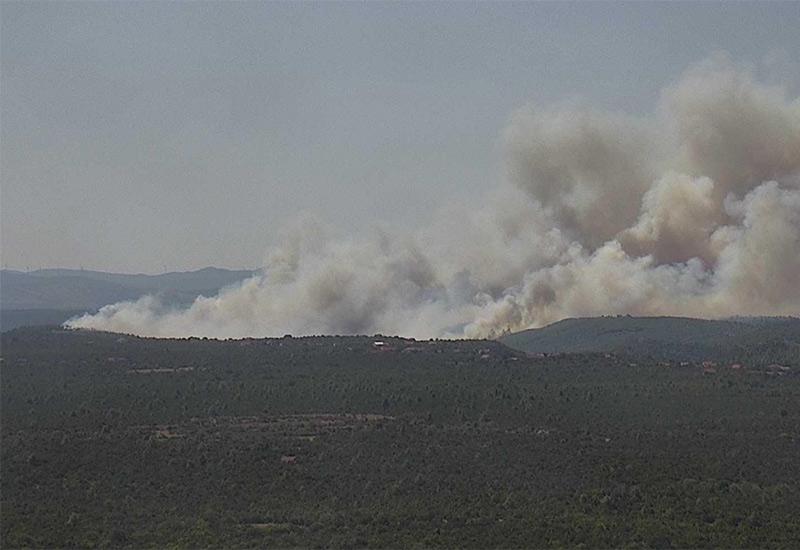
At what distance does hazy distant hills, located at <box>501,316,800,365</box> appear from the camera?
90.6m

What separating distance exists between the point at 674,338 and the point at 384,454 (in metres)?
58.6

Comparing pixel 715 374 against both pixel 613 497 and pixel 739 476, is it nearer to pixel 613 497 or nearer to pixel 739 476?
pixel 739 476

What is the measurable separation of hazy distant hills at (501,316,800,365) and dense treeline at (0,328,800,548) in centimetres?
1761

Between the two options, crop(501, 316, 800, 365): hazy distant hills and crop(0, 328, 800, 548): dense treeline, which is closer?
crop(0, 328, 800, 548): dense treeline

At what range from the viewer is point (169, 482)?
44156mm

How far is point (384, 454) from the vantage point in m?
48.9

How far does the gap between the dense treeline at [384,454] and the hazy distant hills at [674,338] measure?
1761 cm

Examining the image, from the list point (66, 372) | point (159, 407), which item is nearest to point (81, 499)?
point (159, 407)

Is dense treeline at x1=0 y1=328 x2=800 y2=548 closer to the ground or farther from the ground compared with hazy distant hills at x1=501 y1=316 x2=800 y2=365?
closer to the ground

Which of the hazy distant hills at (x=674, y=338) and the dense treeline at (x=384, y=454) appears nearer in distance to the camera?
the dense treeline at (x=384, y=454)

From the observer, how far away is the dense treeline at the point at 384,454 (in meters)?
39.8

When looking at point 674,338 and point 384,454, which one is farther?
point 674,338

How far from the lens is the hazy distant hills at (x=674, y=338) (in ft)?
297

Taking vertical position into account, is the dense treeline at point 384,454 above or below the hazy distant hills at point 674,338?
Result: below
